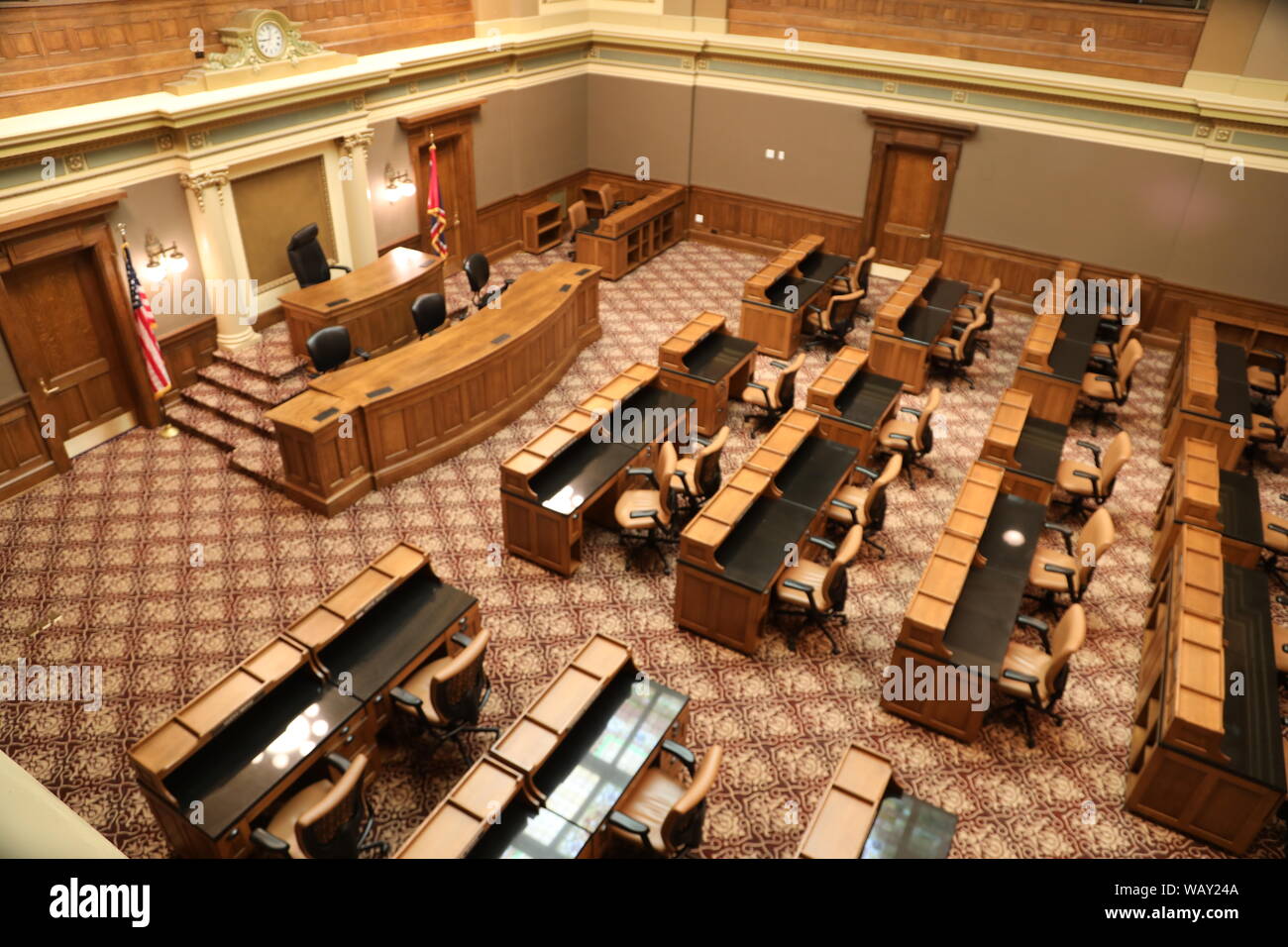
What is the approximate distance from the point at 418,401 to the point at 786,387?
4.20 meters

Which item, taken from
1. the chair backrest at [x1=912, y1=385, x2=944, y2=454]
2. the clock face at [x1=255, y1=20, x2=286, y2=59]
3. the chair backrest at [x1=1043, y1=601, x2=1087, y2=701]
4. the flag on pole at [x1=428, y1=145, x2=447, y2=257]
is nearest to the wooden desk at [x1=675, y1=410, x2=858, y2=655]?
the chair backrest at [x1=912, y1=385, x2=944, y2=454]

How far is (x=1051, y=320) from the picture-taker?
11539mm

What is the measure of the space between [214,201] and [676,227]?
8.45 meters

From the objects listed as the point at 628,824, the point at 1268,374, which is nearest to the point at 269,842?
the point at 628,824

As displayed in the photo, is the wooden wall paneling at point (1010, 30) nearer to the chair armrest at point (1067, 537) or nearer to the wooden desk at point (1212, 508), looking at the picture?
the wooden desk at point (1212, 508)

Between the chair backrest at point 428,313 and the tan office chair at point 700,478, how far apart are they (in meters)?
4.19

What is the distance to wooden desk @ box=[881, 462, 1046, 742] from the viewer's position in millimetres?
6770

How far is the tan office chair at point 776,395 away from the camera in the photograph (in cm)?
1029

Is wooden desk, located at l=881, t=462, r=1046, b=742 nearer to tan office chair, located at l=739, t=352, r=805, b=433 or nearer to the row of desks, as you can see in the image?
the row of desks

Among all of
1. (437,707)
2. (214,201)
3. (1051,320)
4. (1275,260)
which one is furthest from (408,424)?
(1275,260)

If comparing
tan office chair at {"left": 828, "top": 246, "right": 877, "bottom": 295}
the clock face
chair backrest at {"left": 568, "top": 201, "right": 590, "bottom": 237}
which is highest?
the clock face

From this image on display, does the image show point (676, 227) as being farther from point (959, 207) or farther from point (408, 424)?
point (408, 424)

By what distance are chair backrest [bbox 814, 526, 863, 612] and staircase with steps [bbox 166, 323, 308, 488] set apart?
603 centimetres

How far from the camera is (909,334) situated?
11.6 metres
